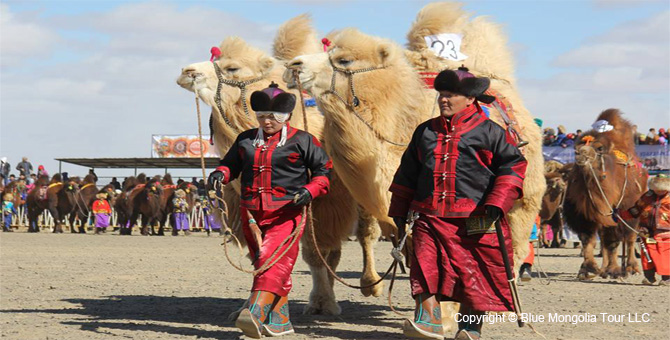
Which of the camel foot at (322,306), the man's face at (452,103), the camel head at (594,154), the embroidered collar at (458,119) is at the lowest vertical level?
the camel foot at (322,306)

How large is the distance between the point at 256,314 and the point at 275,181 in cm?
97

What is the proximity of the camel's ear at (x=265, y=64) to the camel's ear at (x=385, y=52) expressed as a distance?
3.80 ft

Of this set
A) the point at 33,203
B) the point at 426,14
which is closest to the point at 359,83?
the point at 426,14

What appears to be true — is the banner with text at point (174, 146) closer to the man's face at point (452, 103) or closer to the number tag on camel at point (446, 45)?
the number tag on camel at point (446, 45)

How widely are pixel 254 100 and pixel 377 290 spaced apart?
3.05 metres

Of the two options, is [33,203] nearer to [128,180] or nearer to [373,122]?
[128,180]

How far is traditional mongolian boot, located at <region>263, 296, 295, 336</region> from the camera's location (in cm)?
664

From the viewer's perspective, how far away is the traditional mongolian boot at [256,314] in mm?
6254

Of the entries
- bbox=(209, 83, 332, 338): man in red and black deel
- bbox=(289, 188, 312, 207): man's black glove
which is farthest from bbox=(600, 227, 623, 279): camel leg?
bbox=(289, 188, 312, 207): man's black glove

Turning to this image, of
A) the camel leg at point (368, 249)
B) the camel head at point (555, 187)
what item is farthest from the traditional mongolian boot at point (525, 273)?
the camel head at point (555, 187)

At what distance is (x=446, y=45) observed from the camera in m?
8.65

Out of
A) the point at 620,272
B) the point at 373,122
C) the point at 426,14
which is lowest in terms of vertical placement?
the point at 620,272

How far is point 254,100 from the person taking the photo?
6.98 metres

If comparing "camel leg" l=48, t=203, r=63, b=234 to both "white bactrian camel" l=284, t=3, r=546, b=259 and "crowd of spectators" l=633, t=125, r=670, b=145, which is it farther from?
"white bactrian camel" l=284, t=3, r=546, b=259
